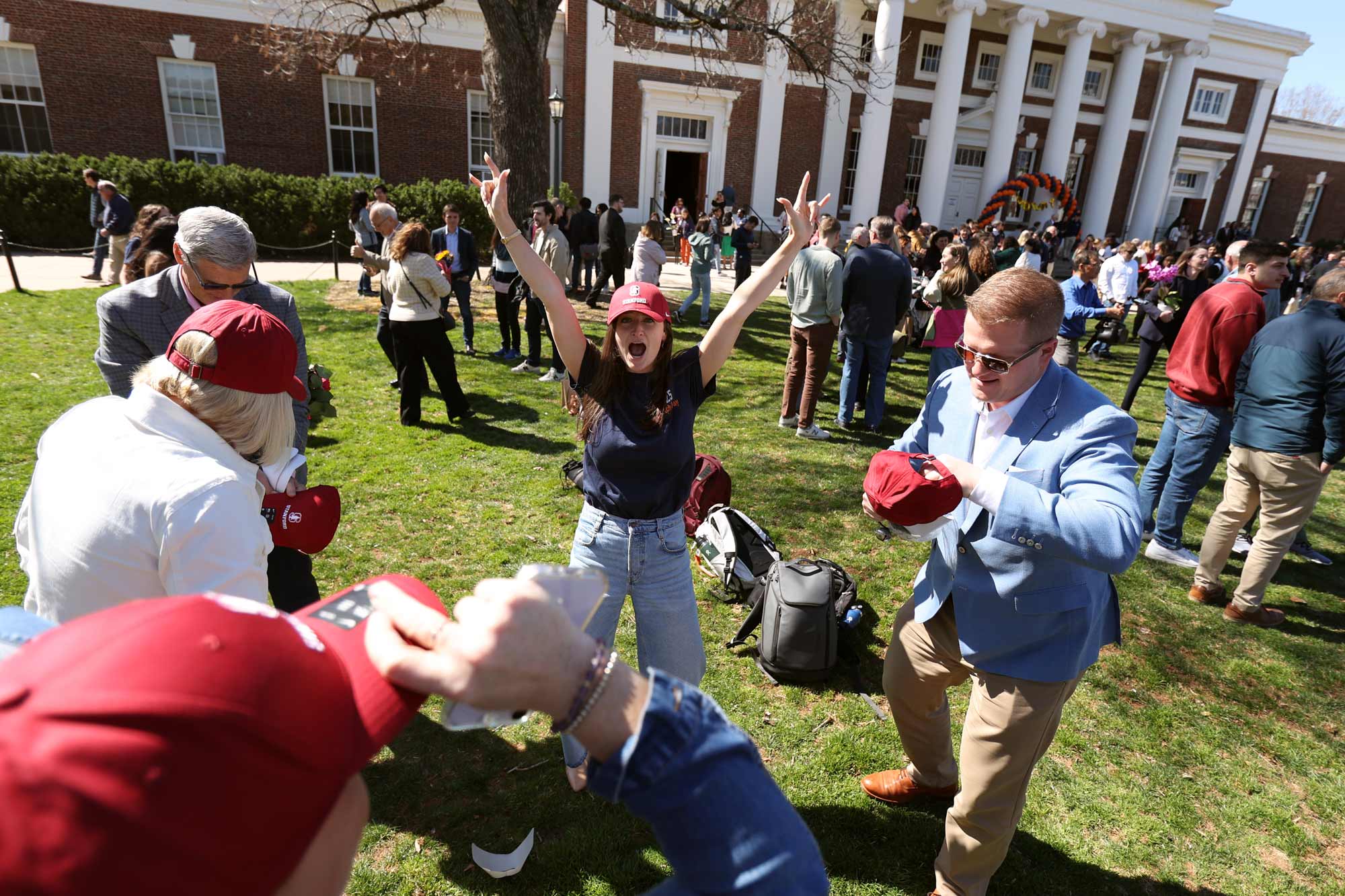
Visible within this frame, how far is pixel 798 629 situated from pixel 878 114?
2466cm

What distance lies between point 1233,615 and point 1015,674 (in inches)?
144

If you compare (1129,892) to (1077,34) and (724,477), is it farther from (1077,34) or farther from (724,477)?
(1077,34)

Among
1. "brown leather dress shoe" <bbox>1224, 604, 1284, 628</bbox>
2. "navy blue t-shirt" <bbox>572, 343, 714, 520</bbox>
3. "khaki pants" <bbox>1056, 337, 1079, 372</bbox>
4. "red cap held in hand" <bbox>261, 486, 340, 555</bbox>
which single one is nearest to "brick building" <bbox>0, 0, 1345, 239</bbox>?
"khaki pants" <bbox>1056, 337, 1079, 372</bbox>

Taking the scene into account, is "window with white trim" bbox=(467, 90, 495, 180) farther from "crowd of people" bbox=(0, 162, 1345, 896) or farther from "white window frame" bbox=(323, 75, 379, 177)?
"crowd of people" bbox=(0, 162, 1345, 896)

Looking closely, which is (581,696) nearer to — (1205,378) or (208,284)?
(208,284)

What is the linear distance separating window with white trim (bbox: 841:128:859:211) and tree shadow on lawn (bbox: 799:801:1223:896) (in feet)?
86.1

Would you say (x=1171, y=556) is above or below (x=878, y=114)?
below

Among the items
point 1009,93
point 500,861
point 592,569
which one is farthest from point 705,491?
point 1009,93

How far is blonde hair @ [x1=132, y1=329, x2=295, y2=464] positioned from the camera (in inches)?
67.1

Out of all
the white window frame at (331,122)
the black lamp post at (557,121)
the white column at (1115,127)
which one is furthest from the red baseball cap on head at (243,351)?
the white column at (1115,127)

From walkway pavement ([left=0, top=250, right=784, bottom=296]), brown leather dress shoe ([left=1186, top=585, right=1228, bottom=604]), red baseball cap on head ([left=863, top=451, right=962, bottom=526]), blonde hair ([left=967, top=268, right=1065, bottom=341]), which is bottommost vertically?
brown leather dress shoe ([left=1186, top=585, right=1228, bottom=604])

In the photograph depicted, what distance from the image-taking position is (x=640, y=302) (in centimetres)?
268

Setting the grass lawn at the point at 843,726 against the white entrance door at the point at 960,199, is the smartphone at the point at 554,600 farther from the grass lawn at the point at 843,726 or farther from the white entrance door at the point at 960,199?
the white entrance door at the point at 960,199

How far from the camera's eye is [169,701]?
63 cm
